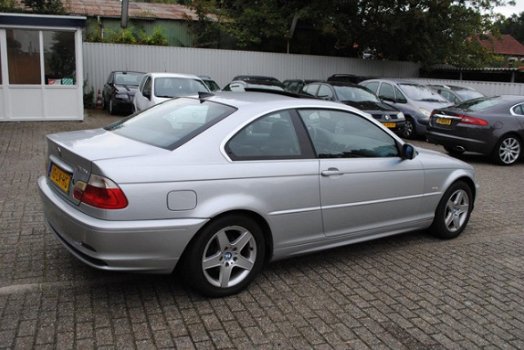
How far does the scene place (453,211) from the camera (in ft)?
18.6

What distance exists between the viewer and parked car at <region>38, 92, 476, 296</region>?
139 inches

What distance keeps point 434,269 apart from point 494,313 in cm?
86

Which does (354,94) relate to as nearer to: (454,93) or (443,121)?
(443,121)

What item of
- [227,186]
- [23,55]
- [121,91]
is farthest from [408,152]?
[121,91]

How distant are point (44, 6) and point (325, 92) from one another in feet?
51.2

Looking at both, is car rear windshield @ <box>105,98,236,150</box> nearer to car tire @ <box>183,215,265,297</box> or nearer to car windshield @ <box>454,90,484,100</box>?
car tire @ <box>183,215,265,297</box>

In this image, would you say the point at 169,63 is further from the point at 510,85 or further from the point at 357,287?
the point at 357,287

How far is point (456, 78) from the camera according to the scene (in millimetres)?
25406

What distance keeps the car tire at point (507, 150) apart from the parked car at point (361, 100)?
283cm

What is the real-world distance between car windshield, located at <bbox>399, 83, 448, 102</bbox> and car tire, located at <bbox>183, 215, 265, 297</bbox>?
11.7m

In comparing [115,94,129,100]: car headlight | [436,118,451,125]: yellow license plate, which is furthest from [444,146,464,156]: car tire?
[115,94,129,100]: car headlight

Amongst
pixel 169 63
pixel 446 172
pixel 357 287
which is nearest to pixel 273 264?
pixel 357 287

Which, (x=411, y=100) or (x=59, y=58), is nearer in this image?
(x=59, y=58)

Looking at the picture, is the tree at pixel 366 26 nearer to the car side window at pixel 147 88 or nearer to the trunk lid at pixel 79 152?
the car side window at pixel 147 88
